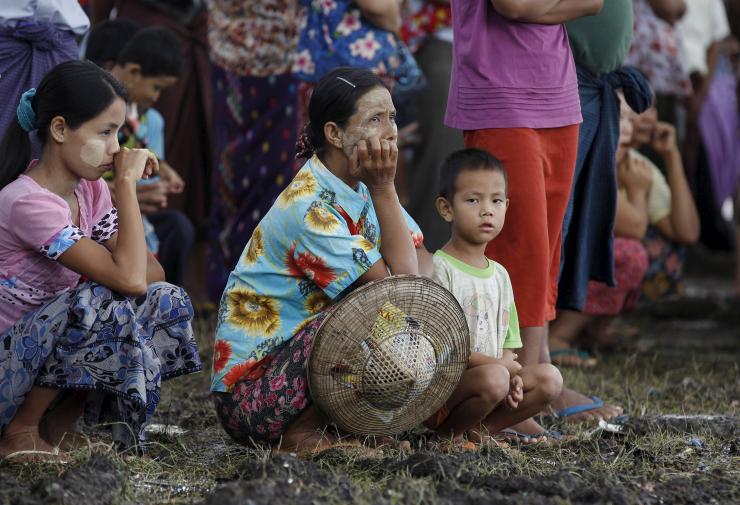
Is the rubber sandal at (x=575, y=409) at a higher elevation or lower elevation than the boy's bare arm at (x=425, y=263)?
lower

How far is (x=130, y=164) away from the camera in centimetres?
344

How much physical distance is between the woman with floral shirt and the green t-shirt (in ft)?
3.22

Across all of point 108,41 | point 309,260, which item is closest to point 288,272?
point 309,260

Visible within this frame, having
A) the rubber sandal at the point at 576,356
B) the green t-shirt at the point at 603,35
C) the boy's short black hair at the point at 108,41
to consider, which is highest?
the green t-shirt at the point at 603,35

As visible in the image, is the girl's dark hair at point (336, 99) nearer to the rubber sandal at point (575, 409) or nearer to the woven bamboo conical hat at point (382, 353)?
the woven bamboo conical hat at point (382, 353)

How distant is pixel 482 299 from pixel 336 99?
76cm

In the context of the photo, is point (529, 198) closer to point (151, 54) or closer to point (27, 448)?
point (27, 448)

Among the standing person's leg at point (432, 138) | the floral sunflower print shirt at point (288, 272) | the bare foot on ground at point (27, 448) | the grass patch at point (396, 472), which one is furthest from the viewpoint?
the standing person's leg at point (432, 138)

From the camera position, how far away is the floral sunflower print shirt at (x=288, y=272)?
338cm

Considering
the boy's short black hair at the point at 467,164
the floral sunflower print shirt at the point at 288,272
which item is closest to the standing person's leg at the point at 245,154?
the boy's short black hair at the point at 467,164

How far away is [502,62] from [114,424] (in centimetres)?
166

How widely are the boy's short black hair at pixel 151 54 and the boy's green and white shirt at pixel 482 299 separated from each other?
1.91m

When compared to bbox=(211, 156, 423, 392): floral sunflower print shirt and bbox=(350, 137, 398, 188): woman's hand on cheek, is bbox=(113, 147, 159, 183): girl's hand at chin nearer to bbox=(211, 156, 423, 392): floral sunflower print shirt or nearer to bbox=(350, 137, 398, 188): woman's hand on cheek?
bbox=(211, 156, 423, 392): floral sunflower print shirt

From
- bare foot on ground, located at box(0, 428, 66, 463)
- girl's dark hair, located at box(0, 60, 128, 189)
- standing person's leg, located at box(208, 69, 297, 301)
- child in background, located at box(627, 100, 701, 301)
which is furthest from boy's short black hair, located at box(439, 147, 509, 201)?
child in background, located at box(627, 100, 701, 301)
